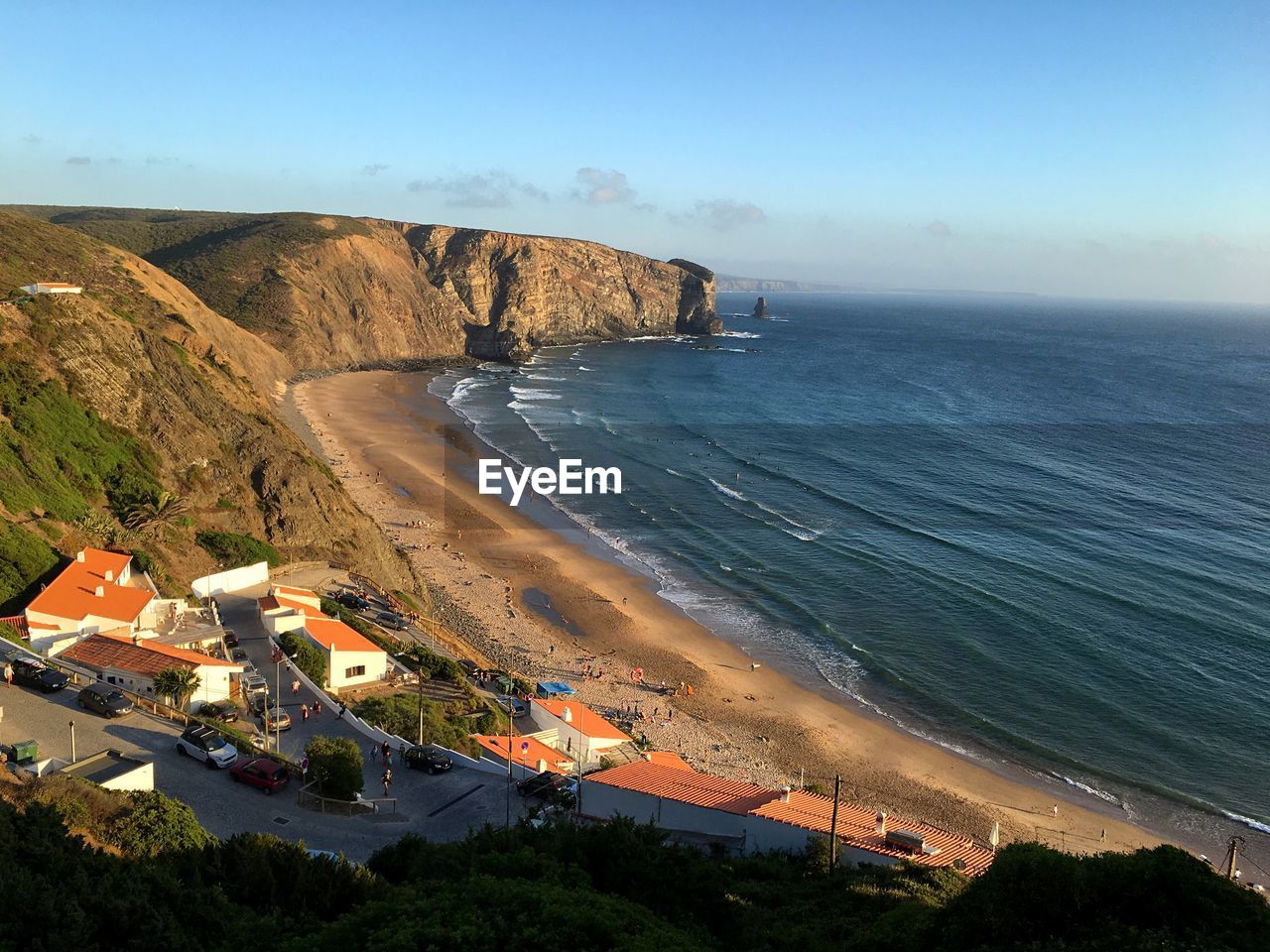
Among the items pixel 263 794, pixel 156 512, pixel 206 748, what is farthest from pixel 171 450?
pixel 263 794

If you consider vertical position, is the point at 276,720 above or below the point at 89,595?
below

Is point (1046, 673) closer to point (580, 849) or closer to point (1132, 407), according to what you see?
point (580, 849)

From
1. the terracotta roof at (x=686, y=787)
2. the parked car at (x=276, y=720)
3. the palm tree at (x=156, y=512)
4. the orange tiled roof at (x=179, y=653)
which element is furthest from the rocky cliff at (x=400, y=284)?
the terracotta roof at (x=686, y=787)

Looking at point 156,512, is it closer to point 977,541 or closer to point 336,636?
point 336,636

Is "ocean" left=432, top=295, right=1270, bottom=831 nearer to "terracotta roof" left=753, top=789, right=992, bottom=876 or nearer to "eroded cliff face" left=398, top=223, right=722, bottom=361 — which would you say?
"terracotta roof" left=753, top=789, right=992, bottom=876

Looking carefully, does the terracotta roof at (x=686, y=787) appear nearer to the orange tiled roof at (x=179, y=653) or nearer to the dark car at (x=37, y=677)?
the orange tiled roof at (x=179, y=653)

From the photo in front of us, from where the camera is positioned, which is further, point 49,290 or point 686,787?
point 49,290
